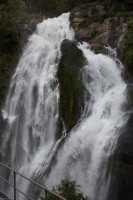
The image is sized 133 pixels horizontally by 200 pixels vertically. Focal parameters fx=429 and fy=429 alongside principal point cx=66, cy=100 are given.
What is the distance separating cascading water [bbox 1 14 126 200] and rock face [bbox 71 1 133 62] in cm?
103

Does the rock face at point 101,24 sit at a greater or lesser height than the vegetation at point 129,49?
greater

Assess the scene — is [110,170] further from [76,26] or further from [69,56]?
[76,26]

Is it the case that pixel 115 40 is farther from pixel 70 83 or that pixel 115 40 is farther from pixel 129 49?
pixel 70 83

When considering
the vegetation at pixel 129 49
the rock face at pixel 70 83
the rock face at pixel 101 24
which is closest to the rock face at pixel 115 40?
the rock face at pixel 101 24

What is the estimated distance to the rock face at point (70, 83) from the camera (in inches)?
786

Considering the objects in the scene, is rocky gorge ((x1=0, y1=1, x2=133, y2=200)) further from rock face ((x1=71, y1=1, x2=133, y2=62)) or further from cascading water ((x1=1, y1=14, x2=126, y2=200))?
cascading water ((x1=1, y1=14, x2=126, y2=200))

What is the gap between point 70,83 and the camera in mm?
20938

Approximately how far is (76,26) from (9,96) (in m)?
7.77

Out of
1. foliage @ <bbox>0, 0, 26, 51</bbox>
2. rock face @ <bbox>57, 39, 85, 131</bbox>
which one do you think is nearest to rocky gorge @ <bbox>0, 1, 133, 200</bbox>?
rock face @ <bbox>57, 39, 85, 131</bbox>

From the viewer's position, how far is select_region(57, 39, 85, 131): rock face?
65.5 feet

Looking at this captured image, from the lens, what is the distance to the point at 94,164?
52.1 ft

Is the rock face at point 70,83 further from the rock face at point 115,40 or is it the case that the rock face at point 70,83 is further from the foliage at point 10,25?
the foliage at point 10,25

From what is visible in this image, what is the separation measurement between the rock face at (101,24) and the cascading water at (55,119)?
3.37ft

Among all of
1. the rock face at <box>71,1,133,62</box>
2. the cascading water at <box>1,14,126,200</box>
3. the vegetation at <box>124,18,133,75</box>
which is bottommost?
the cascading water at <box>1,14,126,200</box>
